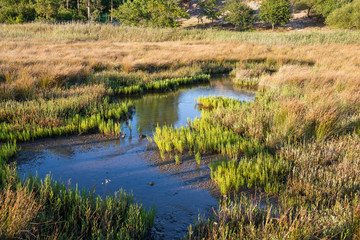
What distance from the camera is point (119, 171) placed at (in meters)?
5.13

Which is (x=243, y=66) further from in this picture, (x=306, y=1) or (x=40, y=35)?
(x=306, y=1)

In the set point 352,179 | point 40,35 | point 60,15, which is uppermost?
point 60,15

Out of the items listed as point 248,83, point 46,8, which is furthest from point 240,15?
point 248,83

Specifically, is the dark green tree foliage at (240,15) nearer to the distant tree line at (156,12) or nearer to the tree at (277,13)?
the distant tree line at (156,12)

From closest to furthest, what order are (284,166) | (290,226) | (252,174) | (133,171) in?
(290,226) → (252,174) → (284,166) → (133,171)

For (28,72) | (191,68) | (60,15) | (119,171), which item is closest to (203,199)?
(119,171)

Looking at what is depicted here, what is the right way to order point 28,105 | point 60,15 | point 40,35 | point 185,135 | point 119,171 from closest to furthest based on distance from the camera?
1. point 119,171
2. point 185,135
3. point 28,105
4. point 40,35
5. point 60,15

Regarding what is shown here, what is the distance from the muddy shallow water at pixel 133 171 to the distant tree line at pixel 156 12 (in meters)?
36.5

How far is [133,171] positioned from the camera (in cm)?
512

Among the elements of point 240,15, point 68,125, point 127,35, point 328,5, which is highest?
point 328,5

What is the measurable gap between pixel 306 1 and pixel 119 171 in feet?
222

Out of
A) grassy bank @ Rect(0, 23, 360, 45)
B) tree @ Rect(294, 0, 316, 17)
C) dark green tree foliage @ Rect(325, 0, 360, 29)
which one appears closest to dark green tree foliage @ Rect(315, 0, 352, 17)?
tree @ Rect(294, 0, 316, 17)

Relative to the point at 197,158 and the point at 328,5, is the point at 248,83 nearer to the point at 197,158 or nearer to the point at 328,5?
the point at 197,158

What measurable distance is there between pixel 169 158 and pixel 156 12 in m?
45.7
